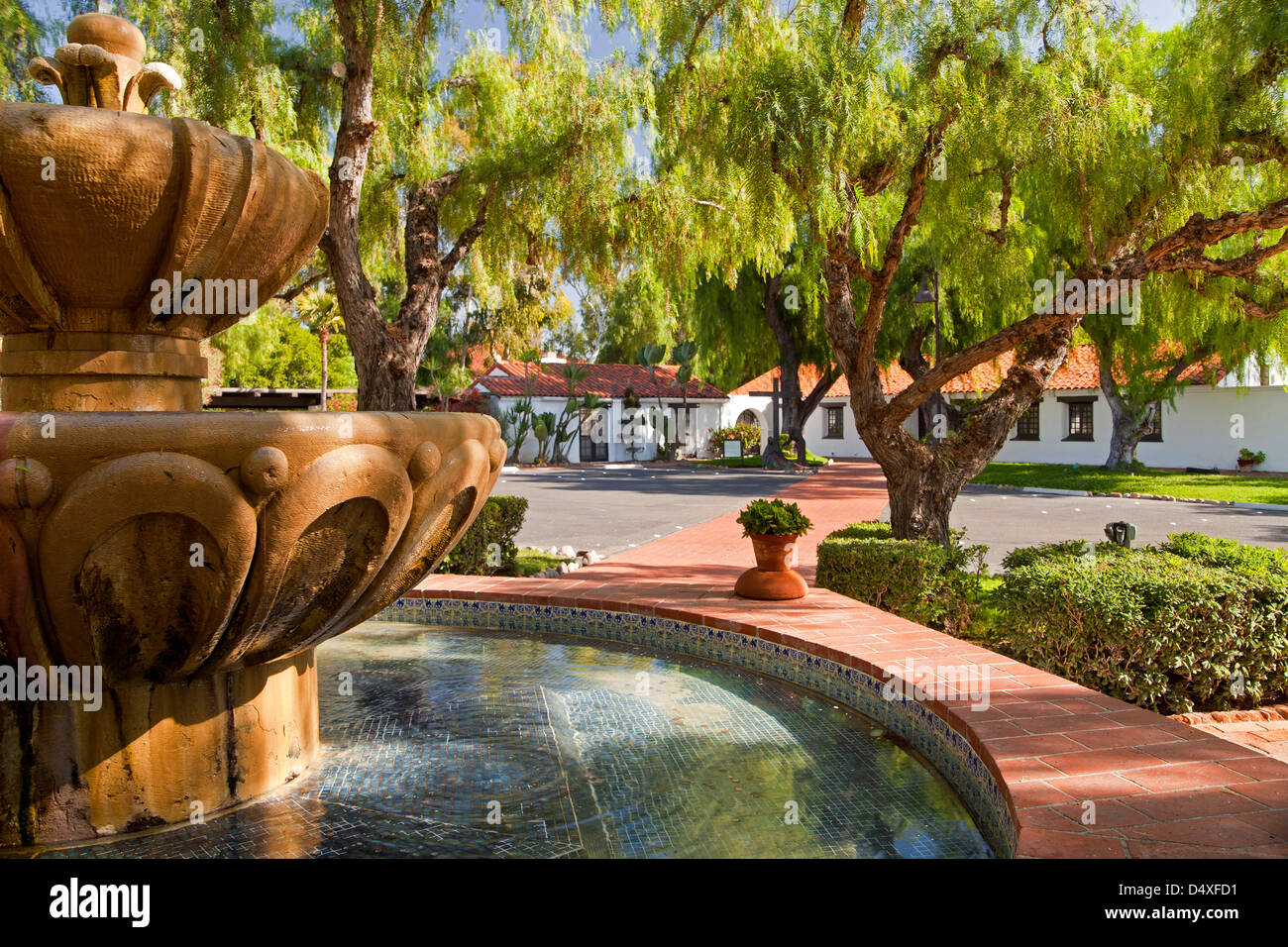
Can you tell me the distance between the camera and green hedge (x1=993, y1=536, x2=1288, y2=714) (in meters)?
5.25

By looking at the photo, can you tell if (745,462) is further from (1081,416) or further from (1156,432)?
(1156,432)

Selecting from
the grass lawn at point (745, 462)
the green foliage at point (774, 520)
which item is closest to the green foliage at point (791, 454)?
the grass lawn at point (745, 462)

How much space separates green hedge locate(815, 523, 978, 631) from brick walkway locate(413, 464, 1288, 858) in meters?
0.38

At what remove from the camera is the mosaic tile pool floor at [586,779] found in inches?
132

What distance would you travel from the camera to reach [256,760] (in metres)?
3.60

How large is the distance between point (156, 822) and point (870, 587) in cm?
517

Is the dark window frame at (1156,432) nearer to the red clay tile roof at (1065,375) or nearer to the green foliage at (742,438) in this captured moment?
the red clay tile roof at (1065,375)

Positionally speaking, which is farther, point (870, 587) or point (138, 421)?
point (870, 587)

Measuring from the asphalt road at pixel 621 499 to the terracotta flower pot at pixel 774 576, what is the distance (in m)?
4.94

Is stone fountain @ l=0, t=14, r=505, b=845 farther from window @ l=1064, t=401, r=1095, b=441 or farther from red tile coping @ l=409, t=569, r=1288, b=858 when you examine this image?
window @ l=1064, t=401, r=1095, b=441

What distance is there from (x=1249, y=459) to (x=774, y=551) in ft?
81.2
